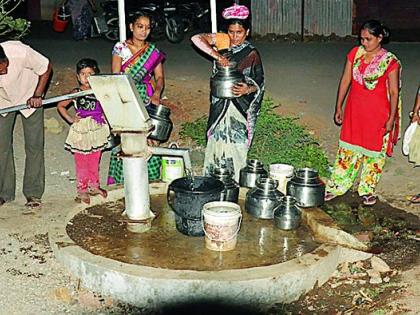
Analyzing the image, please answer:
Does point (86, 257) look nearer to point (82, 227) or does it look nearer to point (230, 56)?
point (82, 227)

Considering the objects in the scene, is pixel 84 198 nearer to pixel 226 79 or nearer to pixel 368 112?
pixel 226 79

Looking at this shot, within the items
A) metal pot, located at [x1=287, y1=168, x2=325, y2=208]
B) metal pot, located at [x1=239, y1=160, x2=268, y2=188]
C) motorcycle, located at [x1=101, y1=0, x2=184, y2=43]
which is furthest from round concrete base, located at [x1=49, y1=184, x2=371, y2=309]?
motorcycle, located at [x1=101, y1=0, x2=184, y2=43]

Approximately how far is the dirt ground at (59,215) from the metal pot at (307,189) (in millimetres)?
1033

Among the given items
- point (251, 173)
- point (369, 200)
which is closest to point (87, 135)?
point (251, 173)

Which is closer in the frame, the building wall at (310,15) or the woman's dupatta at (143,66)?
the woman's dupatta at (143,66)

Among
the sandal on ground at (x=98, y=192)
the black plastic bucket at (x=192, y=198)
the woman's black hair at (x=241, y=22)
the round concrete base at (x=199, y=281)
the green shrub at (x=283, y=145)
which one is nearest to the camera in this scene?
the round concrete base at (x=199, y=281)

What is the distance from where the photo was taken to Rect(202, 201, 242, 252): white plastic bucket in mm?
5449

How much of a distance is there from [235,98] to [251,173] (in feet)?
2.25

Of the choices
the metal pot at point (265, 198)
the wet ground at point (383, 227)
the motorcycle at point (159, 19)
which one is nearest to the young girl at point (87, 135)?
the metal pot at point (265, 198)

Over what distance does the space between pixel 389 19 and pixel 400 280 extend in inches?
560

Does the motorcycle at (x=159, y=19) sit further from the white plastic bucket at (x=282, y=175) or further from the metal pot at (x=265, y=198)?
the metal pot at (x=265, y=198)

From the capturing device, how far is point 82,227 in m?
6.22

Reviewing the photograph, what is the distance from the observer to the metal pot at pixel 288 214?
5.99 metres

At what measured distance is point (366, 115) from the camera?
6.86 m
